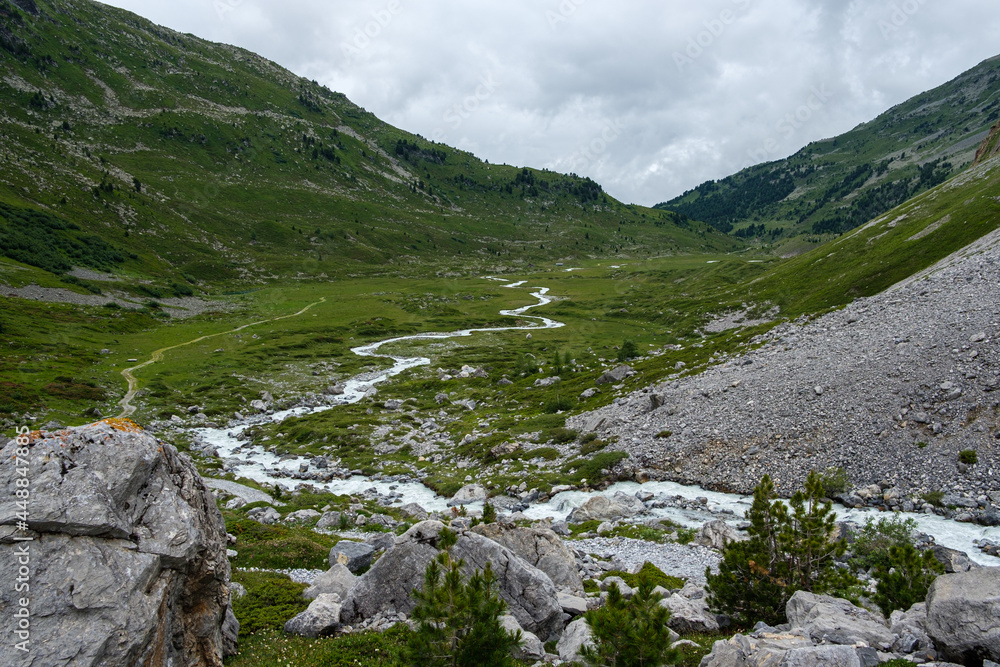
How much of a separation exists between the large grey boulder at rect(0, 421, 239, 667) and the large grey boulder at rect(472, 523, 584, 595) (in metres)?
11.2

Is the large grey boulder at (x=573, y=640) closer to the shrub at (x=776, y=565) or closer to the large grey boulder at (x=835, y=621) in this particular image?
the shrub at (x=776, y=565)

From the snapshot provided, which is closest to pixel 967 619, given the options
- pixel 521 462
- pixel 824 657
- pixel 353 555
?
pixel 824 657

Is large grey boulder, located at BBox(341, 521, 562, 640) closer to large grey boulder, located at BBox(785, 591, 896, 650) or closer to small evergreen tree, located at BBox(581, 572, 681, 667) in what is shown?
small evergreen tree, located at BBox(581, 572, 681, 667)

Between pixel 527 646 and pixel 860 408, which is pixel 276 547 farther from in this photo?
pixel 860 408

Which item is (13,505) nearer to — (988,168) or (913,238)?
(913,238)

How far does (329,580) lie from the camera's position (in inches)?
774

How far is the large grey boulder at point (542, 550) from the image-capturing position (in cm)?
2011

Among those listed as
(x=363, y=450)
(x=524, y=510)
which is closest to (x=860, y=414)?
(x=524, y=510)

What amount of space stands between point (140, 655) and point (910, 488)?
3422 centimetres

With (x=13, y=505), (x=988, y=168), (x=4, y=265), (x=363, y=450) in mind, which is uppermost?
(x=4, y=265)

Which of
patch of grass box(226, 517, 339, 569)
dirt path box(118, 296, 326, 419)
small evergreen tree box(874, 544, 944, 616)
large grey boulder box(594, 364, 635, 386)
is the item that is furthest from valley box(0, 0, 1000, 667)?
dirt path box(118, 296, 326, 419)

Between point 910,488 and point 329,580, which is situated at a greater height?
point 329,580

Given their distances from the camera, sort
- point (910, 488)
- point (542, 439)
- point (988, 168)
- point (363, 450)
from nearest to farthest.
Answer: point (910, 488) → point (542, 439) → point (363, 450) → point (988, 168)

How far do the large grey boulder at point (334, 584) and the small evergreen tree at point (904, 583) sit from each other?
17604mm
